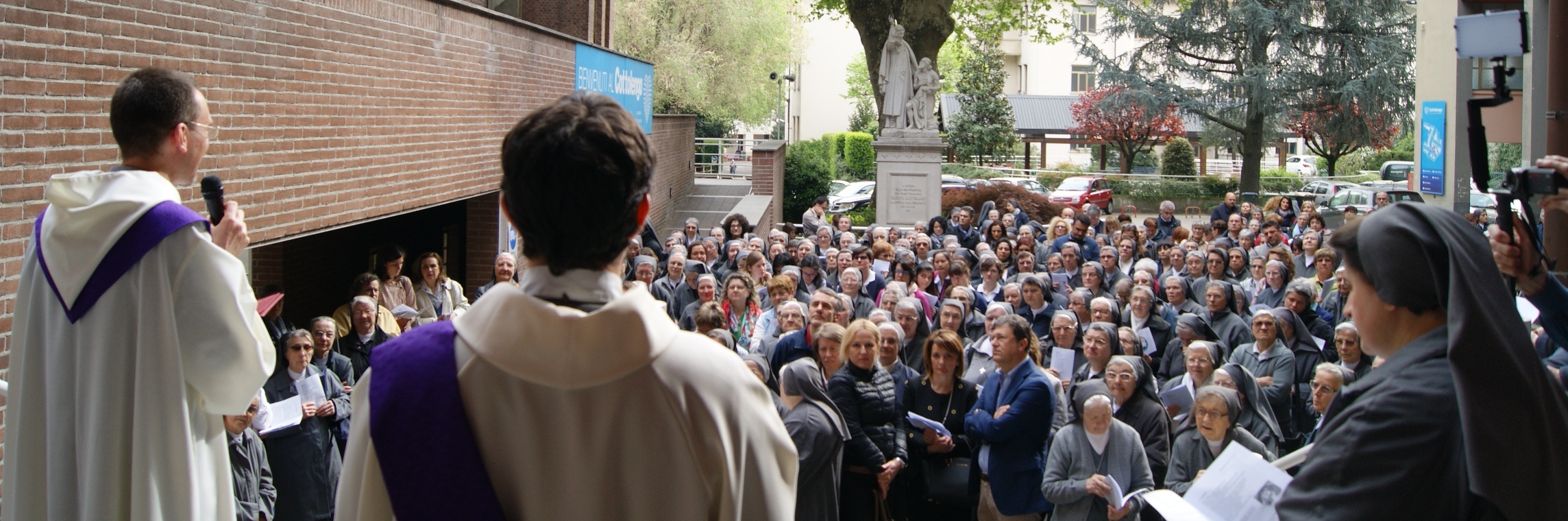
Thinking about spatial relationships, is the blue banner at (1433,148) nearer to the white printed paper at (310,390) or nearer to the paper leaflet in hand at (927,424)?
the paper leaflet in hand at (927,424)

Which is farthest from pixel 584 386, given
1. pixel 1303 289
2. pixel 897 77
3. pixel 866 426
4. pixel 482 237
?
pixel 897 77

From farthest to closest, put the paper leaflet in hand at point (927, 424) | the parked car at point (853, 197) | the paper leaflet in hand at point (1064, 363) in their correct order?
the parked car at point (853, 197) < the paper leaflet in hand at point (1064, 363) < the paper leaflet in hand at point (927, 424)

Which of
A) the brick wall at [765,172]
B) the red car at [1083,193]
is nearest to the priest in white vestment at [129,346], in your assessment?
the brick wall at [765,172]

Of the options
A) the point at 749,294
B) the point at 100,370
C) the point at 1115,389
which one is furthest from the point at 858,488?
the point at 100,370

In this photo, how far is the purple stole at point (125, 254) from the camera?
9.64 ft

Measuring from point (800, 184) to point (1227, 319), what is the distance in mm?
22246

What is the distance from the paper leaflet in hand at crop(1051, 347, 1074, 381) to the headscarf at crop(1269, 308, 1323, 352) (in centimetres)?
164

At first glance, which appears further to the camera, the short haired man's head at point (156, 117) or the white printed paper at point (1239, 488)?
the white printed paper at point (1239, 488)

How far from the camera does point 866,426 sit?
689 cm

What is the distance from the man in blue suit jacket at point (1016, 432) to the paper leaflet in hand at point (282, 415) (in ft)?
11.9

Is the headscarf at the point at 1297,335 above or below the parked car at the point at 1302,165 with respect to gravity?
below

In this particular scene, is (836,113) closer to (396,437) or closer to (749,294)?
(749,294)

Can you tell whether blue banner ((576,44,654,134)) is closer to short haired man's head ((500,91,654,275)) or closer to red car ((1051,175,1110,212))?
short haired man's head ((500,91,654,275))

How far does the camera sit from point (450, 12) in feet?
36.7
